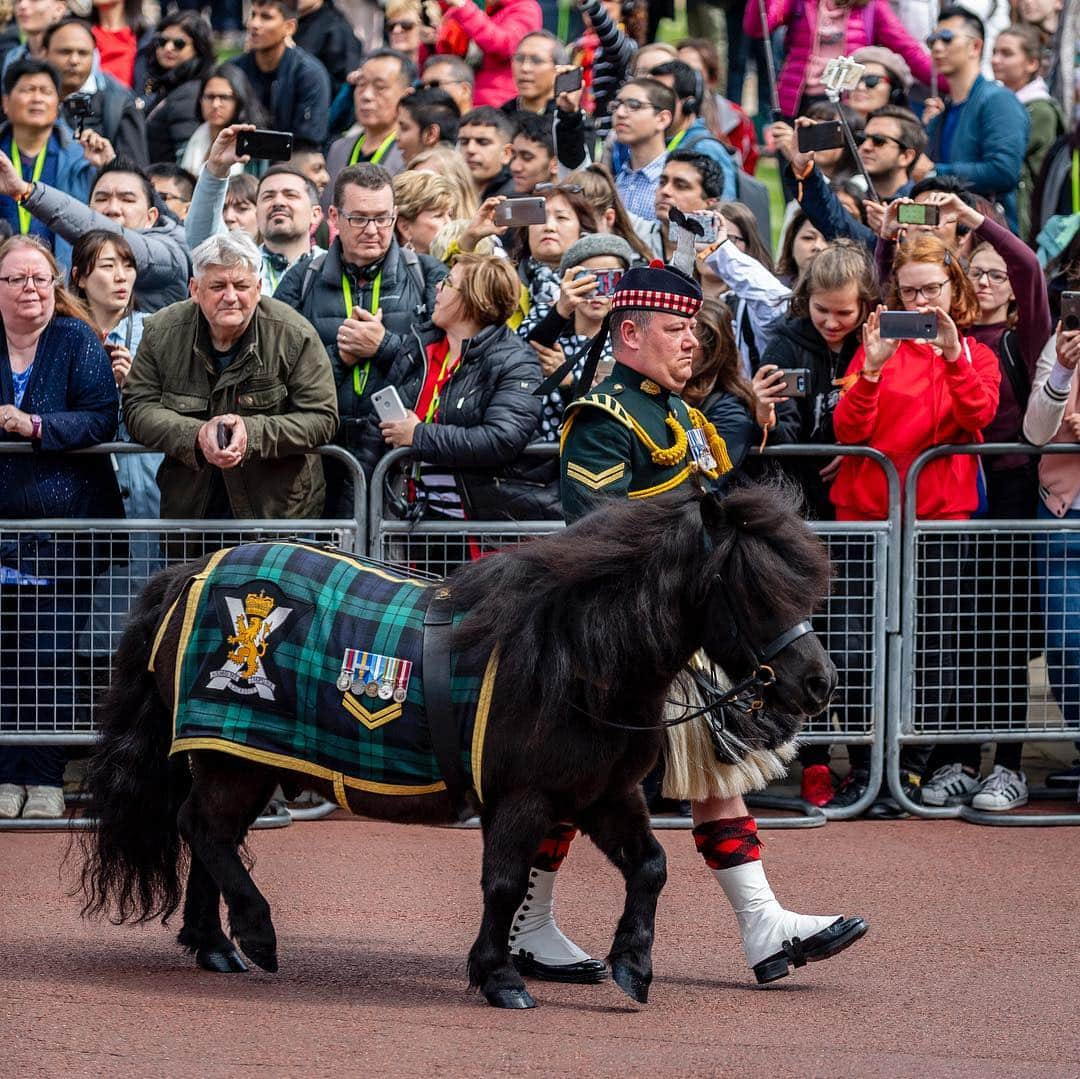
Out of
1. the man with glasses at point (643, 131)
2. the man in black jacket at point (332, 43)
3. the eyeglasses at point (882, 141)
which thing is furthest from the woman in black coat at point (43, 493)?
the man in black jacket at point (332, 43)

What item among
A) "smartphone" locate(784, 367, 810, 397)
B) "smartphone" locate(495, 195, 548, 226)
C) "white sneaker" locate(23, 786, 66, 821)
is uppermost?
"smartphone" locate(495, 195, 548, 226)

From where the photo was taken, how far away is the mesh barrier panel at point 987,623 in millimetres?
8070

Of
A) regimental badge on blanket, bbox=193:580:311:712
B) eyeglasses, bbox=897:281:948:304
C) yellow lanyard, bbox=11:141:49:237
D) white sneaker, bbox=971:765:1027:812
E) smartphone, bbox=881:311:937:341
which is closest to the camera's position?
regimental badge on blanket, bbox=193:580:311:712

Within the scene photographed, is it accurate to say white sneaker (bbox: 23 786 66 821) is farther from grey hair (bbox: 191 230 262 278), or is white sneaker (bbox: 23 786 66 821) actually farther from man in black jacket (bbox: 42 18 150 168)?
man in black jacket (bbox: 42 18 150 168)

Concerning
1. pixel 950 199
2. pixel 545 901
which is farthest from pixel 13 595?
pixel 950 199

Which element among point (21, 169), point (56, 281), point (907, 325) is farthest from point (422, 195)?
point (907, 325)

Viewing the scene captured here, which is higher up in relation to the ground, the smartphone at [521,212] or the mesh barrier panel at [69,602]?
the smartphone at [521,212]

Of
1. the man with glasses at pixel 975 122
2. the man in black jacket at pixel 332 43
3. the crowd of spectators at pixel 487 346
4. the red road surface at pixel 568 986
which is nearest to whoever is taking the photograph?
the red road surface at pixel 568 986

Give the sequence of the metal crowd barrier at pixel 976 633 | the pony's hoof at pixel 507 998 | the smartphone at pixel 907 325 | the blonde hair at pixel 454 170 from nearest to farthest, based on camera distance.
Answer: the pony's hoof at pixel 507 998, the smartphone at pixel 907 325, the metal crowd barrier at pixel 976 633, the blonde hair at pixel 454 170

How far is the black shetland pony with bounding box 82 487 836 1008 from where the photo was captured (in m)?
5.28

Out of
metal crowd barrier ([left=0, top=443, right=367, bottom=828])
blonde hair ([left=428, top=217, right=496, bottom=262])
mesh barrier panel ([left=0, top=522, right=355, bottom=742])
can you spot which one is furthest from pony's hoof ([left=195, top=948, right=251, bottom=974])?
blonde hair ([left=428, top=217, right=496, bottom=262])

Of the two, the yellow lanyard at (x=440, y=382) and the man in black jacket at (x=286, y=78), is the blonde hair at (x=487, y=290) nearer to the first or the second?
the yellow lanyard at (x=440, y=382)

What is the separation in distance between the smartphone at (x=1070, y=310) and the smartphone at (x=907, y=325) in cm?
55

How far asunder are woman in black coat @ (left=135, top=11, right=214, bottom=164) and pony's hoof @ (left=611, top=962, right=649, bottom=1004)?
8.30 meters
